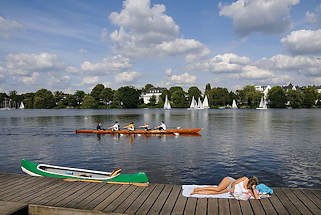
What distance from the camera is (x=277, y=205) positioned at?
8.11 m

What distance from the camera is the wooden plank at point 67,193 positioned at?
8320 millimetres

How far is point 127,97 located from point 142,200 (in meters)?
184

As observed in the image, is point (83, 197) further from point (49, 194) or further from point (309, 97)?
point (309, 97)

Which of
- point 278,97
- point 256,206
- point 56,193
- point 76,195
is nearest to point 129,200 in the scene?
point 76,195

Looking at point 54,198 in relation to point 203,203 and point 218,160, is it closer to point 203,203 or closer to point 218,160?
point 203,203

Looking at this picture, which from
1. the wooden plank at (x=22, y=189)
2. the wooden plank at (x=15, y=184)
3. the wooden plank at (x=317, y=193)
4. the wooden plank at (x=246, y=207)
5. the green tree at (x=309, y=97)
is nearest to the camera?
the wooden plank at (x=246, y=207)

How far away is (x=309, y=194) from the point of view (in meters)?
9.04

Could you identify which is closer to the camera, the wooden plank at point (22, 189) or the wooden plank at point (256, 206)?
the wooden plank at point (256, 206)

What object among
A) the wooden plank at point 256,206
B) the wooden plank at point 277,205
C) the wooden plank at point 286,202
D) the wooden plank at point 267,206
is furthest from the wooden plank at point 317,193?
the wooden plank at point 256,206

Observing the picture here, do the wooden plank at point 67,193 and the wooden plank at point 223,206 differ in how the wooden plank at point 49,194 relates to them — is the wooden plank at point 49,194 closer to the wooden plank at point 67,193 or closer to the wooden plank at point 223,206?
the wooden plank at point 67,193

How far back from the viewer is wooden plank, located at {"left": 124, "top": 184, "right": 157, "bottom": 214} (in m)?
7.69

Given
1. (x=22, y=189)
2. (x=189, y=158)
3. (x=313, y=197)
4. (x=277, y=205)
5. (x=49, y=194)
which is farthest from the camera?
(x=189, y=158)

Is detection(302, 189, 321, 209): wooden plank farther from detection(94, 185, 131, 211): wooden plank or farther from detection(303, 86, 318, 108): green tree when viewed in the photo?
detection(303, 86, 318, 108): green tree

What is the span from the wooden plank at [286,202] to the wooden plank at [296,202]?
13cm
